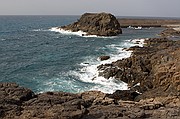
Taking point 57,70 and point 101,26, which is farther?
point 101,26

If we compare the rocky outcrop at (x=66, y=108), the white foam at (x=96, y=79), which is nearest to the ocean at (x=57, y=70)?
the white foam at (x=96, y=79)

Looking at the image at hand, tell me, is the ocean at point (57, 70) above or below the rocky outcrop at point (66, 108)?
below

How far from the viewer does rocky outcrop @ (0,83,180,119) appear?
16812 millimetres

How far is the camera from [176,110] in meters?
19.3

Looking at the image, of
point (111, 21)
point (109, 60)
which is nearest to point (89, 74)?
point (109, 60)

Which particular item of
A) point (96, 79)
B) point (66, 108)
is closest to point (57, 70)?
point (96, 79)

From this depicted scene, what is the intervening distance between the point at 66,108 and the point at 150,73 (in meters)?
22.9

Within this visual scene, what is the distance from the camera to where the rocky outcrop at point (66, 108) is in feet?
55.2

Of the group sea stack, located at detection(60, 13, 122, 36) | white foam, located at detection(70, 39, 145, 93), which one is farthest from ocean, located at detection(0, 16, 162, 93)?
sea stack, located at detection(60, 13, 122, 36)

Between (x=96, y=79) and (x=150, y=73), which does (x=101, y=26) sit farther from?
(x=150, y=73)

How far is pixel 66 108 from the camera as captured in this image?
56.9ft

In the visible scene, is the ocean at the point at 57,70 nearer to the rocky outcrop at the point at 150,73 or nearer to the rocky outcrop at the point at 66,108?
the rocky outcrop at the point at 150,73

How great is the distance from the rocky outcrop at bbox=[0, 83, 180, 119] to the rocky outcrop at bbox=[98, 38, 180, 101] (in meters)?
9.39

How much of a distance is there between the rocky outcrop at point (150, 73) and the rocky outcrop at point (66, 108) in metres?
9.39
